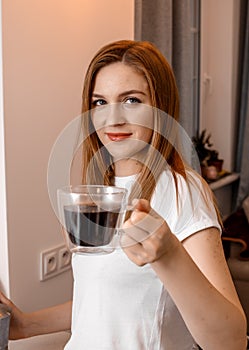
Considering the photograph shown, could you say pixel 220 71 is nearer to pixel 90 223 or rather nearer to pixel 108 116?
pixel 108 116

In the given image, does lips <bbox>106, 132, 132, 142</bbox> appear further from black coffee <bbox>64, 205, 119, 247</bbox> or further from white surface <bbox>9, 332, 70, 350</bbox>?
white surface <bbox>9, 332, 70, 350</bbox>

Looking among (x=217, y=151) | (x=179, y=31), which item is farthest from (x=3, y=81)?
(x=217, y=151)

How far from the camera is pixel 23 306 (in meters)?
1.75

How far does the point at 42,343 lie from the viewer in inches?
58.9

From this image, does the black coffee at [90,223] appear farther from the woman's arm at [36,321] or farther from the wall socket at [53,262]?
the wall socket at [53,262]

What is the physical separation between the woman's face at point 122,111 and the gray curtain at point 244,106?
278 cm

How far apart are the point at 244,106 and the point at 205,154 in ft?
1.80

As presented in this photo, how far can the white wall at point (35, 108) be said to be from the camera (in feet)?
Result: 5.39

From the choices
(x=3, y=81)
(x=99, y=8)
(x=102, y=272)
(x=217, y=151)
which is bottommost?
(x=217, y=151)

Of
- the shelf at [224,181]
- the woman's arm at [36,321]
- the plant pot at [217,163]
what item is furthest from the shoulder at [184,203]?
the plant pot at [217,163]

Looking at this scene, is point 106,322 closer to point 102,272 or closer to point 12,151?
point 102,272

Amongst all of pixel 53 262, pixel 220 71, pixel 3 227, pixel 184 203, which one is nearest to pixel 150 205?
pixel 184 203

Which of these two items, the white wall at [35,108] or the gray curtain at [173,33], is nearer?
the white wall at [35,108]

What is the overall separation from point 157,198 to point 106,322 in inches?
9.8
